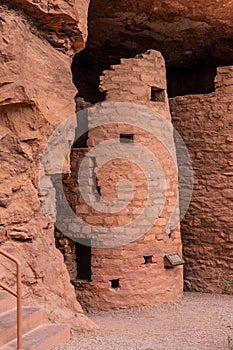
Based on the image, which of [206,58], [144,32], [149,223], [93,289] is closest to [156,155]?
[149,223]

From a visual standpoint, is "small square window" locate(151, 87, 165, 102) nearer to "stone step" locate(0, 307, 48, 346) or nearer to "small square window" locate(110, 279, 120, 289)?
"small square window" locate(110, 279, 120, 289)

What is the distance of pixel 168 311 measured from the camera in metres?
8.63

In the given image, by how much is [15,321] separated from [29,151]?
2265mm

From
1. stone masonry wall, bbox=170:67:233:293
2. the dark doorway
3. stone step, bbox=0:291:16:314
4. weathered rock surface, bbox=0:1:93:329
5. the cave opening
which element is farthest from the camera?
the cave opening

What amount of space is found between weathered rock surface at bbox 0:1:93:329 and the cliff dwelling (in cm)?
2

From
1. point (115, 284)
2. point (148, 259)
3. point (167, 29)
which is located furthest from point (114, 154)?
point (167, 29)

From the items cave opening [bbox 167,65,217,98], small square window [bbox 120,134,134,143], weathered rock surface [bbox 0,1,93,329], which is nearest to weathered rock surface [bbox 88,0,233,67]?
cave opening [bbox 167,65,217,98]

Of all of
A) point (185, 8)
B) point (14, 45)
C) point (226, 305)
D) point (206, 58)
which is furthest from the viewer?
point (206, 58)

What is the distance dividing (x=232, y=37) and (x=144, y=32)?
1.74 m

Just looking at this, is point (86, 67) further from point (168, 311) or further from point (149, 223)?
point (168, 311)

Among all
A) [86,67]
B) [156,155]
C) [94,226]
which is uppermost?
[86,67]

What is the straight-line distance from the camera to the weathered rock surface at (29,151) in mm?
6426

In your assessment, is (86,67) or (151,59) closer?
(151,59)

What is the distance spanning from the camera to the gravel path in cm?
591
